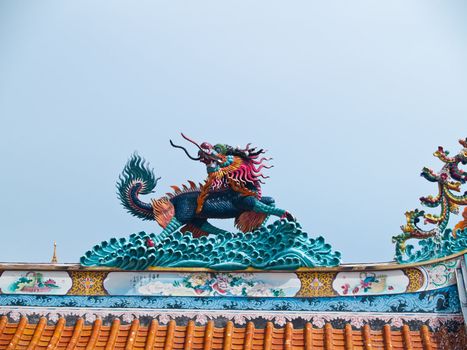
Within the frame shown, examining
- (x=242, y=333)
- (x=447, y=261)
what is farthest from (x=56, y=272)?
(x=447, y=261)

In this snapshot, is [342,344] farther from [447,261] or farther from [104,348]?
[104,348]

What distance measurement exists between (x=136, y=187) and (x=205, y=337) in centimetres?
311

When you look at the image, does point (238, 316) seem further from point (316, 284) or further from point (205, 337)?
point (316, 284)

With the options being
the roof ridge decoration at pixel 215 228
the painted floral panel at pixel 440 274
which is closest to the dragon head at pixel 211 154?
the roof ridge decoration at pixel 215 228

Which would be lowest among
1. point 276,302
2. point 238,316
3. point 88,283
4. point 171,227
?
point 238,316

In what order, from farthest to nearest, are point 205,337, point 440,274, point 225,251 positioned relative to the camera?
1. point 225,251
2. point 440,274
3. point 205,337

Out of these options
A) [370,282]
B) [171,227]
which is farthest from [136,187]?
[370,282]

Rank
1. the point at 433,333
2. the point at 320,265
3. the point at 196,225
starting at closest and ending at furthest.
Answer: the point at 433,333 < the point at 320,265 < the point at 196,225

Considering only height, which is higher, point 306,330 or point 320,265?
point 320,265

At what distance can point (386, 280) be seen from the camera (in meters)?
12.0

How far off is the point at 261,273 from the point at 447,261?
2.48 meters

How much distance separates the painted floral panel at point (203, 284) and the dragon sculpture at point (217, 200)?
1107 mm

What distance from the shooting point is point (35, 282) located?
12625 mm

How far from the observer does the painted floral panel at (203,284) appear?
39.9ft
